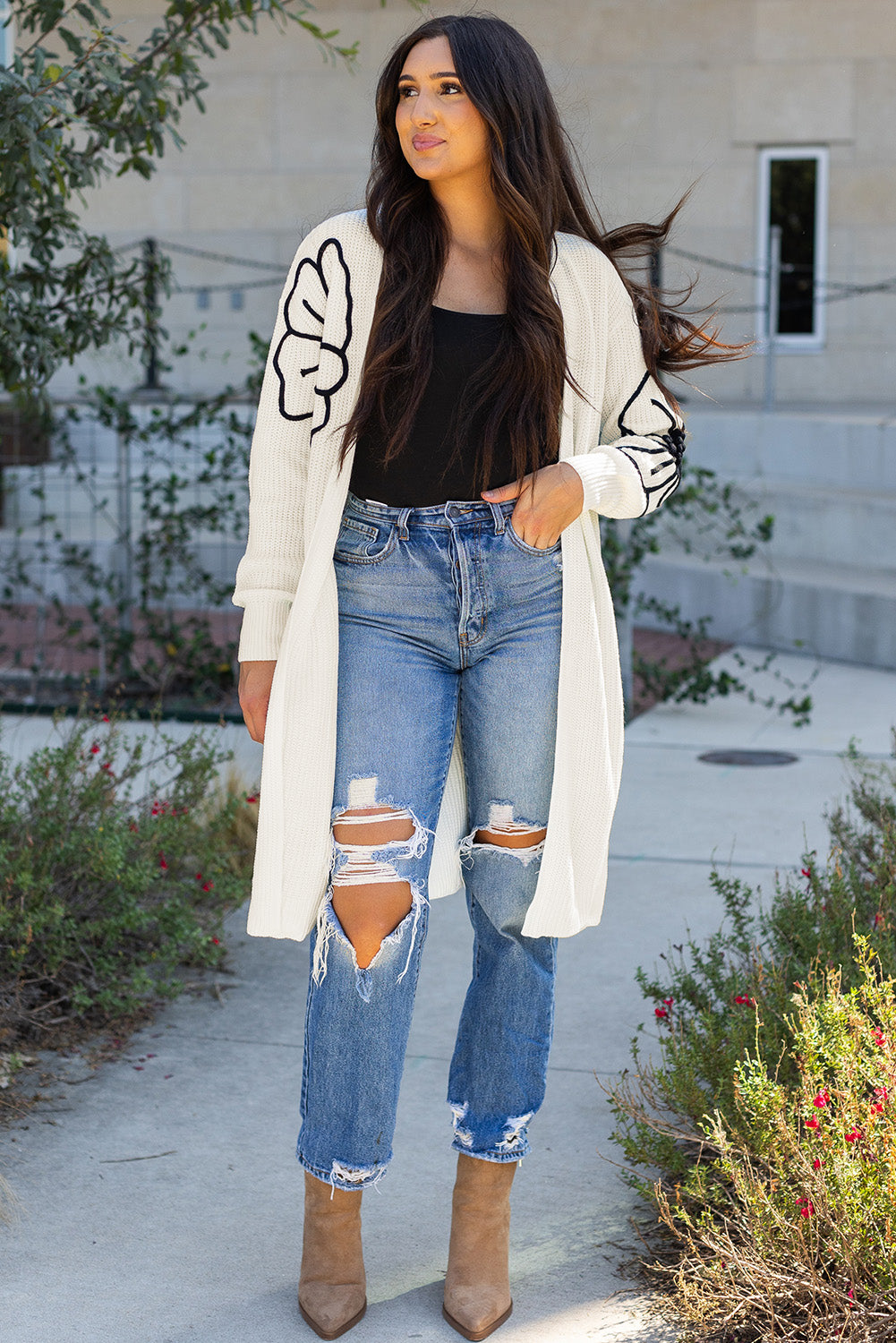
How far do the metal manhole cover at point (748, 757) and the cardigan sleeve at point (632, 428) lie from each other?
3.74 meters

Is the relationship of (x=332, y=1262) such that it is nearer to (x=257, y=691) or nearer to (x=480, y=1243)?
(x=480, y=1243)

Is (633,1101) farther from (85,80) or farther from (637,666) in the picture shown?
(637,666)

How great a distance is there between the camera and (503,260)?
2.38m

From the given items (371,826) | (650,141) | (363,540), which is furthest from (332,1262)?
(650,141)

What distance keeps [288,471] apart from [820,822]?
3266 mm

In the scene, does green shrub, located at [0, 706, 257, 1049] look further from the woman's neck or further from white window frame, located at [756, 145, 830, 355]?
white window frame, located at [756, 145, 830, 355]

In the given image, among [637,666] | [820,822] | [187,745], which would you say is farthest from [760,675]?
[187,745]

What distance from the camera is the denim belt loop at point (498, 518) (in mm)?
2301

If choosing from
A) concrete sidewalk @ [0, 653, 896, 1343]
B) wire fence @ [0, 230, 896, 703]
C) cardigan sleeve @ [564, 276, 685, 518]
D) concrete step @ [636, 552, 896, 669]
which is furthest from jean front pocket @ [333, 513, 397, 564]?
concrete step @ [636, 552, 896, 669]

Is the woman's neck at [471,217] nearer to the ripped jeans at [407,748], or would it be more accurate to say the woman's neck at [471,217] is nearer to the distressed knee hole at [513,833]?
the ripped jeans at [407,748]

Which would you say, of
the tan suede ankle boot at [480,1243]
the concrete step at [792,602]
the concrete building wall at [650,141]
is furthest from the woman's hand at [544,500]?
the concrete building wall at [650,141]

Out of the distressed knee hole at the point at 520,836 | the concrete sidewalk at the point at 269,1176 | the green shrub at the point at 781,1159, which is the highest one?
the distressed knee hole at the point at 520,836

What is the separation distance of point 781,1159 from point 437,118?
1585mm

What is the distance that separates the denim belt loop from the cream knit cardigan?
0.40 feet
